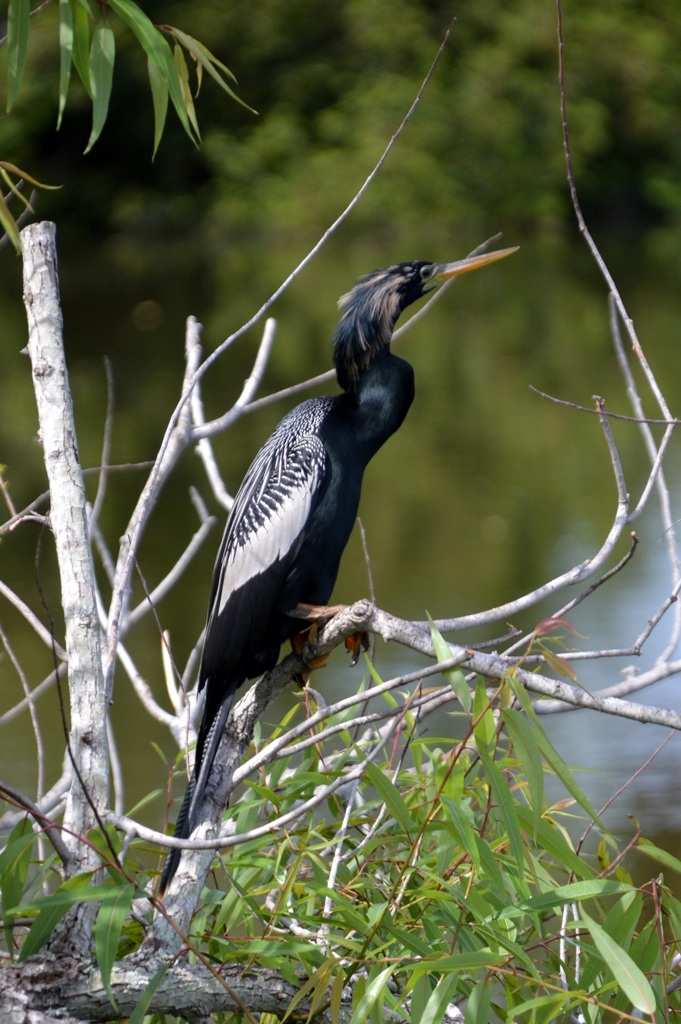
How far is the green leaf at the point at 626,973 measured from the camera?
38.4 inches

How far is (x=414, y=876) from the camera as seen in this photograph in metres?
1.38

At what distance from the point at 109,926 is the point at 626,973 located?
430mm

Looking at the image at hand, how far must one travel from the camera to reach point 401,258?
11.7 meters

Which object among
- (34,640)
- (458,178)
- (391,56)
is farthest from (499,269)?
(34,640)

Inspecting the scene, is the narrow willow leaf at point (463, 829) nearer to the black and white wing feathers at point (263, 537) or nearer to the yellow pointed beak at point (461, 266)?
the black and white wing feathers at point (263, 537)

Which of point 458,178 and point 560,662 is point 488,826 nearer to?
point 560,662

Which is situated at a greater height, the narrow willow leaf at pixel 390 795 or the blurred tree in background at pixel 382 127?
the narrow willow leaf at pixel 390 795

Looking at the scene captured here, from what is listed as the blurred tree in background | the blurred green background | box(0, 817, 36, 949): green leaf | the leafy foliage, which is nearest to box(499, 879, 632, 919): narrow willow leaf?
the leafy foliage

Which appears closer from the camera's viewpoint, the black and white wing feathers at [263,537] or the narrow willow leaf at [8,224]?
the narrow willow leaf at [8,224]

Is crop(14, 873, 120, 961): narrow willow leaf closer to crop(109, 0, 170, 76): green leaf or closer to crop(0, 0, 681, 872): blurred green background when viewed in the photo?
crop(109, 0, 170, 76): green leaf

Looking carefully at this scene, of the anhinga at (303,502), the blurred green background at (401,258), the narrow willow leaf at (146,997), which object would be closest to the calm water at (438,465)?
the blurred green background at (401,258)

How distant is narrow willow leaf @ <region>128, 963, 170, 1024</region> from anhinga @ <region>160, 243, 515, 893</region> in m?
0.36

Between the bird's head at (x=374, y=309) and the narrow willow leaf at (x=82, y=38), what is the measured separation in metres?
0.58

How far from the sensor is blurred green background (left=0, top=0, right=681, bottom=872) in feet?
13.9
